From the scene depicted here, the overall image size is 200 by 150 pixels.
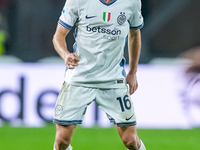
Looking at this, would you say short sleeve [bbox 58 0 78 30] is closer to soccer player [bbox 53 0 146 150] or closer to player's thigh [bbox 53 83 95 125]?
soccer player [bbox 53 0 146 150]

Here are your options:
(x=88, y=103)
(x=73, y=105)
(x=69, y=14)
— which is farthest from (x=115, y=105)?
(x=69, y=14)

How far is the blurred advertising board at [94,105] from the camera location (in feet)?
27.0

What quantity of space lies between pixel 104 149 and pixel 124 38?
227 cm

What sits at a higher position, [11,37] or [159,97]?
[11,37]

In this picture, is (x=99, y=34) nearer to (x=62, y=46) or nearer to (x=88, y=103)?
(x=62, y=46)

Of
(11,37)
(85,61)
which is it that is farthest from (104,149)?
(11,37)

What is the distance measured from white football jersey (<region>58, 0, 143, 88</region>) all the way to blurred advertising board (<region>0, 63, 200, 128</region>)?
3355mm

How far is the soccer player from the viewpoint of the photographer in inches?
188

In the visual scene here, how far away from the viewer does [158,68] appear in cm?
854

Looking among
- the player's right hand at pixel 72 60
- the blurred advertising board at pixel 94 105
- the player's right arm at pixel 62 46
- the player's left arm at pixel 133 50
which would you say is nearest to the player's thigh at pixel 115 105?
the player's left arm at pixel 133 50

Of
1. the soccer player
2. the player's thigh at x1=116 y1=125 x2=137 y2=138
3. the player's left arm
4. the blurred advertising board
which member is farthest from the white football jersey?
the blurred advertising board

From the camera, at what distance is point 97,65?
485cm

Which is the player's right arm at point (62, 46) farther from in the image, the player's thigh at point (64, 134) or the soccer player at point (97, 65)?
the player's thigh at point (64, 134)

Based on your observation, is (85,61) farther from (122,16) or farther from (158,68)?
(158,68)
